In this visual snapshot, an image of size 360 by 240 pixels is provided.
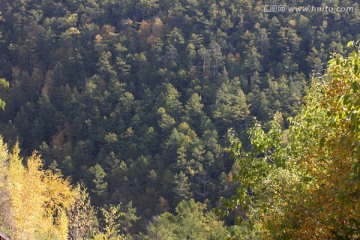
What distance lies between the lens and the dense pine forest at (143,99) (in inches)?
1325

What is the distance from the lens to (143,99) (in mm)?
65062

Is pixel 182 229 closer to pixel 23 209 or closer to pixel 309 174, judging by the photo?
pixel 23 209

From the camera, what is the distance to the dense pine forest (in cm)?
3366

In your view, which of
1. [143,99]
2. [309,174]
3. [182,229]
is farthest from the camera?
[143,99]

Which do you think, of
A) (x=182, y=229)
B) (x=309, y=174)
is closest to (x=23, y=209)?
(x=182, y=229)

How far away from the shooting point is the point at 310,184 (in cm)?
645

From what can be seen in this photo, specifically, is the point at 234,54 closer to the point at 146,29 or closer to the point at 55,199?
the point at 146,29

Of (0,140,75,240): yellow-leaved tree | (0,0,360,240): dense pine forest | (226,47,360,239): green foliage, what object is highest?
(226,47,360,239): green foliage

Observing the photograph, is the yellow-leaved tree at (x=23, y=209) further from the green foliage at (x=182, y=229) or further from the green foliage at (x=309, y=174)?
the green foliage at (x=309, y=174)

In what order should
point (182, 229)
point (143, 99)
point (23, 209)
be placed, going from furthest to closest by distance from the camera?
point (143, 99), point (182, 229), point (23, 209)

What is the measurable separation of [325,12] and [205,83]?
23.4 metres

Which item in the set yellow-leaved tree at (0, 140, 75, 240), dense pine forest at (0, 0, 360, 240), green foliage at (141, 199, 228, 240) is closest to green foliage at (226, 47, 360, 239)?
yellow-leaved tree at (0, 140, 75, 240)

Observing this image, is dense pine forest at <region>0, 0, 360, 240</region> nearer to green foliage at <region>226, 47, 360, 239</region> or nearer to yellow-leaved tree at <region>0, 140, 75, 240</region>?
yellow-leaved tree at <region>0, 140, 75, 240</region>

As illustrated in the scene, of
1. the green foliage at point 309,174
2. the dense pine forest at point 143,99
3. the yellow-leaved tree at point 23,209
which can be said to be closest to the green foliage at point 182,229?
the dense pine forest at point 143,99
